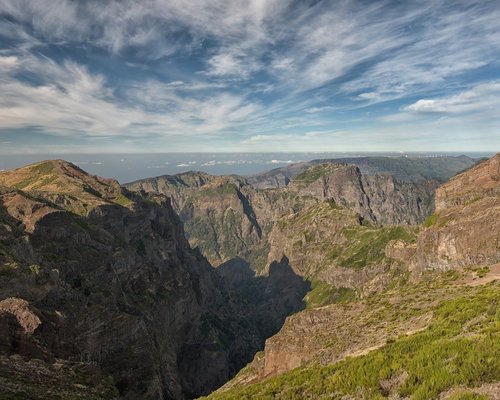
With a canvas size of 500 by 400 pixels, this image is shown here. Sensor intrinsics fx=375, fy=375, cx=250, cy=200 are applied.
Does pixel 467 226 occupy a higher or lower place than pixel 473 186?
lower

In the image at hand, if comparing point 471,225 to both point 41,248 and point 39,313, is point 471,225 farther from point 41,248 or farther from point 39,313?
point 41,248

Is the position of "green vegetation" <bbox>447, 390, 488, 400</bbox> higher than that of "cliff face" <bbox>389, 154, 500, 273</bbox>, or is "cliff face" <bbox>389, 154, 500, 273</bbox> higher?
"green vegetation" <bbox>447, 390, 488, 400</bbox>

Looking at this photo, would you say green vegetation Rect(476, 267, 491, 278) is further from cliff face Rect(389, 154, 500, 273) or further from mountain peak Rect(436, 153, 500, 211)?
mountain peak Rect(436, 153, 500, 211)

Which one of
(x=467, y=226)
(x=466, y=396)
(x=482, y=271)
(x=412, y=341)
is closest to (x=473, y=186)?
(x=467, y=226)

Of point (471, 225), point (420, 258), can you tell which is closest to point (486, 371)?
point (471, 225)

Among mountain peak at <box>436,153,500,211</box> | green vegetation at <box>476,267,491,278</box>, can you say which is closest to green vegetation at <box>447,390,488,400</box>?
green vegetation at <box>476,267,491,278</box>

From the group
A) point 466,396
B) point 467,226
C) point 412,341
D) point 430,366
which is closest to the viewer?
point 466,396

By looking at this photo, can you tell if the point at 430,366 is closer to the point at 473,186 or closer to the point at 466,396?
the point at 466,396

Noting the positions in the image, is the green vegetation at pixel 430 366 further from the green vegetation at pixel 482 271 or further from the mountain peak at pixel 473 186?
the mountain peak at pixel 473 186

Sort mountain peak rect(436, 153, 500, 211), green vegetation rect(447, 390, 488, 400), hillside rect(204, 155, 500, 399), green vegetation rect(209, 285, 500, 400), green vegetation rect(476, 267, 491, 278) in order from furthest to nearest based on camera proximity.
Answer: mountain peak rect(436, 153, 500, 211) < green vegetation rect(476, 267, 491, 278) < hillside rect(204, 155, 500, 399) < green vegetation rect(209, 285, 500, 400) < green vegetation rect(447, 390, 488, 400)
